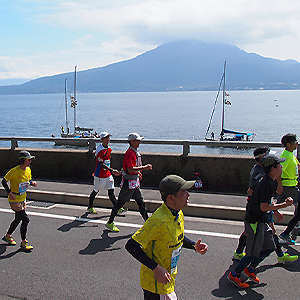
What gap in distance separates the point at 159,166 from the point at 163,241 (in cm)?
697

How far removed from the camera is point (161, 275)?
2826 millimetres


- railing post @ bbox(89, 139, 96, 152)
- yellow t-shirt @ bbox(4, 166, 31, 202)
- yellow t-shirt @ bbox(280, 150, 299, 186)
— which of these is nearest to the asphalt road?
yellow t-shirt @ bbox(4, 166, 31, 202)

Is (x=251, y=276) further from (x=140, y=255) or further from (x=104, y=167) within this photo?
(x=104, y=167)

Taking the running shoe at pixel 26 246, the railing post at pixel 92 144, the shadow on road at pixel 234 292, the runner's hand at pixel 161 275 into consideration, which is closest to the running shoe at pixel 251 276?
the shadow on road at pixel 234 292

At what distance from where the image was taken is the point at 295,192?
19.8ft

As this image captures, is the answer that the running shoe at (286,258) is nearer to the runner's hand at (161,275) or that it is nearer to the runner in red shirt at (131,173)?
the runner in red shirt at (131,173)

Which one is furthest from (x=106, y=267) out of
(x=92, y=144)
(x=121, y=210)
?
(x=92, y=144)

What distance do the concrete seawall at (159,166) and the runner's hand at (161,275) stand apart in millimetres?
6602

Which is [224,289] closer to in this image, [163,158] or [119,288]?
[119,288]

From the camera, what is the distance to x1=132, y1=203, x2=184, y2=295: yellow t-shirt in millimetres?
2945

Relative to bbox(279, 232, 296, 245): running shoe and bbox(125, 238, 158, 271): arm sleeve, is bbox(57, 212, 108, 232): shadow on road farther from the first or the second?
bbox(125, 238, 158, 271): arm sleeve

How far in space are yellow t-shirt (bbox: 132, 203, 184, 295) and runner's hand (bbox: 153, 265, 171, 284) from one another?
0.17 metres

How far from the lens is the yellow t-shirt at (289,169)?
5.88 metres

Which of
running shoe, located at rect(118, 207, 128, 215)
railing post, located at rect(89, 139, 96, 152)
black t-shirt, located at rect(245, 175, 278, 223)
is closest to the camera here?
black t-shirt, located at rect(245, 175, 278, 223)
